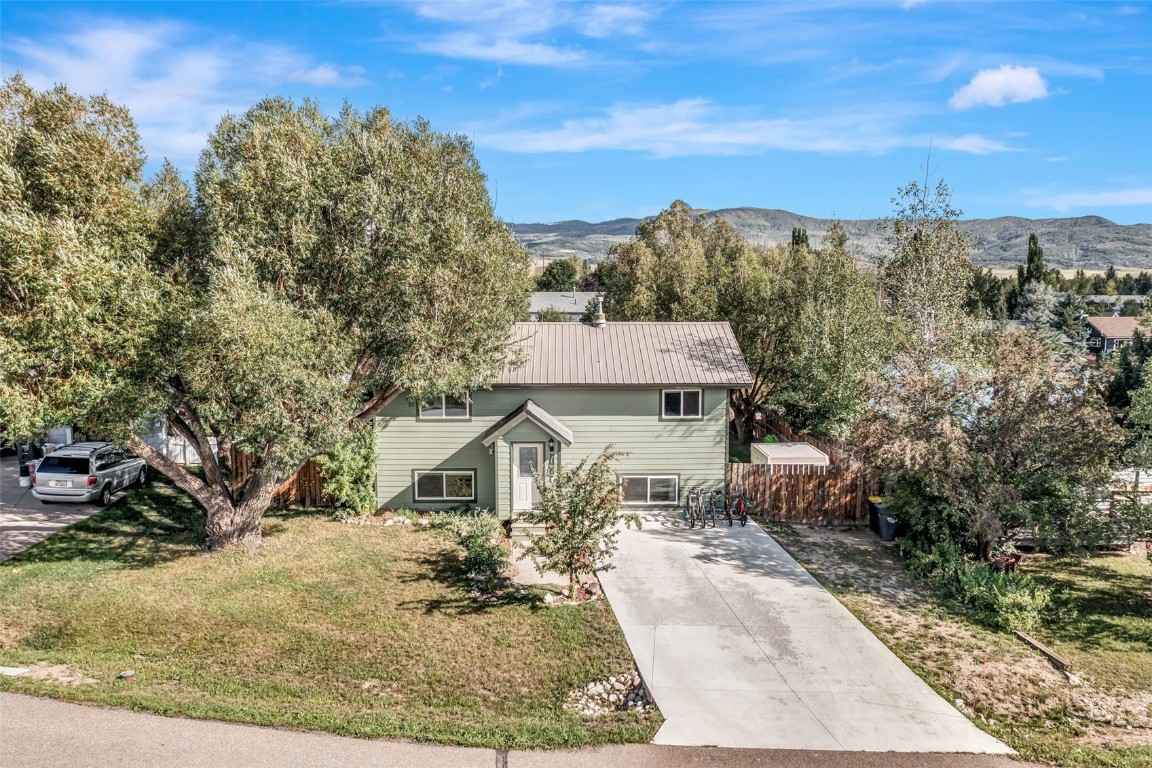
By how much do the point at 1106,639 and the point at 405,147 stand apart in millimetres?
17925

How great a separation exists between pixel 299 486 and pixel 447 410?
4884mm

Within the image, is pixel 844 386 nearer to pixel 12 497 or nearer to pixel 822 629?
pixel 822 629

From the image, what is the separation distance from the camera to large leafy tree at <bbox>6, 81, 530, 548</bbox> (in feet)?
39.7

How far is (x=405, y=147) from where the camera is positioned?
16750 millimetres

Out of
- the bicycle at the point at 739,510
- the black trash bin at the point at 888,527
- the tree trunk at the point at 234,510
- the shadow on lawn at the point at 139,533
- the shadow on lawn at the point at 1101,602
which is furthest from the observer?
the bicycle at the point at 739,510

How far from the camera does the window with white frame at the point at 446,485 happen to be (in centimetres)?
1889

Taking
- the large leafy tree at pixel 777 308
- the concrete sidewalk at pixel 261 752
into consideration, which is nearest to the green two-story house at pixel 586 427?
the large leafy tree at pixel 777 308

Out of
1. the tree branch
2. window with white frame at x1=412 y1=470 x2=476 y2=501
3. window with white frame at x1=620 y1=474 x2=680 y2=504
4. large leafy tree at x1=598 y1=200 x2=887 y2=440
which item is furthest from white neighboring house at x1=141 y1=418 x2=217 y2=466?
large leafy tree at x1=598 y1=200 x2=887 y2=440

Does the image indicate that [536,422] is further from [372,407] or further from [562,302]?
[562,302]

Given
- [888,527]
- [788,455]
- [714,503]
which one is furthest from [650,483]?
[888,527]

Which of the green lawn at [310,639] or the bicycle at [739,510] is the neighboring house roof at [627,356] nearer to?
the bicycle at [739,510]

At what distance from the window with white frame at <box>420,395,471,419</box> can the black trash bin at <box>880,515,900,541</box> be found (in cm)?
1131

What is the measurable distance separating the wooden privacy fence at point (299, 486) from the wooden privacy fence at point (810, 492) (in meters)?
12.2

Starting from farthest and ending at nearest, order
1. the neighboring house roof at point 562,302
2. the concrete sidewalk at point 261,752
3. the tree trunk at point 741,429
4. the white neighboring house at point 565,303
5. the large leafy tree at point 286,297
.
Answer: the neighboring house roof at point 562,302 → the white neighboring house at point 565,303 → the tree trunk at point 741,429 → the large leafy tree at point 286,297 → the concrete sidewalk at point 261,752
